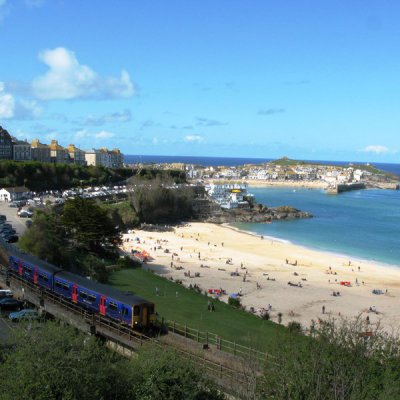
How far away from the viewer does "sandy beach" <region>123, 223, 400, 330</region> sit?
29.7 meters

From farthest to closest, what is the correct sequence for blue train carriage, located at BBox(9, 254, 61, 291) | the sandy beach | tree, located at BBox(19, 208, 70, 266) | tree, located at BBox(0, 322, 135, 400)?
the sandy beach → tree, located at BBox(19, 208, 70, 266) → blue train carriage, located at BBox(9, 254, 61, 291) → tree, located at BBox(0, 322, 135, 400)

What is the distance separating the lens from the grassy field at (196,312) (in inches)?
826

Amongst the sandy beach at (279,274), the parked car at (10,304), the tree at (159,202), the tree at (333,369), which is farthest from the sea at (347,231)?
the parked car at (10,304)

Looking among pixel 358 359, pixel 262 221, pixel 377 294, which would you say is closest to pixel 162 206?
pixel 262 221

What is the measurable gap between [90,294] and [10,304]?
3593mm

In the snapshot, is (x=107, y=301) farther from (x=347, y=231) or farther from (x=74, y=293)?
(x=347, y=231)

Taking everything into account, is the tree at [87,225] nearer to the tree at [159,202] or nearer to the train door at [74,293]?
the train door at [74,293]

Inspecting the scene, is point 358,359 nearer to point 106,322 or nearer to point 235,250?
point 106,322

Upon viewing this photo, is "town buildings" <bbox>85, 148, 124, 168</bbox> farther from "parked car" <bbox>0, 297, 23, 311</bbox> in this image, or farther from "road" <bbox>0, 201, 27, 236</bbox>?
"parked car" <bbox>0, 297, 23, 311</bbox>

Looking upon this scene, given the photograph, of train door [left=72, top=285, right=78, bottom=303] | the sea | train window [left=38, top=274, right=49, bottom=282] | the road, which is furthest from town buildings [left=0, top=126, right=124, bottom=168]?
train door [left=72, top=285, right=78, bottom=303]

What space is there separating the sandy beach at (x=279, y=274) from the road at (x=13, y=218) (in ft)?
32.9

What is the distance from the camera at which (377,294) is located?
34156mm

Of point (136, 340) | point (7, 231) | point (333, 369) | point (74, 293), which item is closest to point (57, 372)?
point (333, 369)

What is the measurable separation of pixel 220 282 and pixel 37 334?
25556mm
